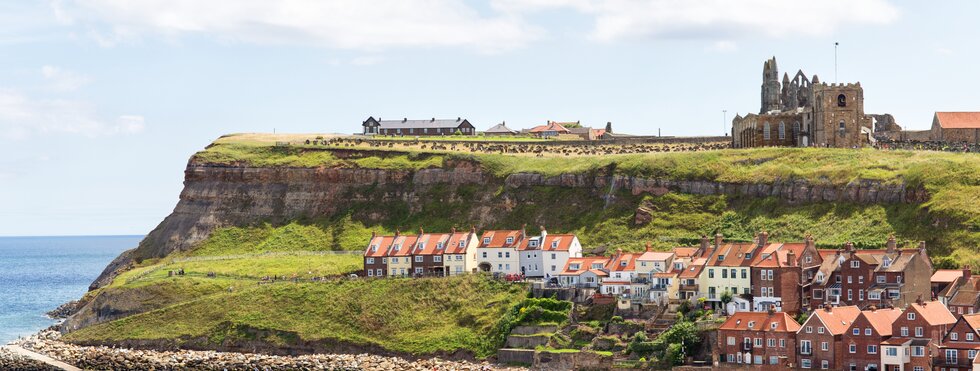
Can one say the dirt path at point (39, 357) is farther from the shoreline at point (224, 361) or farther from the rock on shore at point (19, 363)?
the shoreline at point (224, 361)

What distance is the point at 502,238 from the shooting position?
4808 inches

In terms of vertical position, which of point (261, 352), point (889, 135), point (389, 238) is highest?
point (889, 135)

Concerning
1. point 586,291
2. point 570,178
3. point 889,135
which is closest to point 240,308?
point 586,291

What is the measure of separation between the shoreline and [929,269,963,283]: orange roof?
96.3 ft

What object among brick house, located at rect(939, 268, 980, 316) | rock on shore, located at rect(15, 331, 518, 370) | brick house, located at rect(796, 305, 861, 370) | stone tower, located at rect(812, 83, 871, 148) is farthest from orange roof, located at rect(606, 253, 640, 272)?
stone tower, located at rect(812, 83, 871, 148)

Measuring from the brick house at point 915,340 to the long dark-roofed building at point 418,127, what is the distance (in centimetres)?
10406

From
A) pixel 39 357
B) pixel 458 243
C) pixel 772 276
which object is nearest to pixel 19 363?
pixel 39 357

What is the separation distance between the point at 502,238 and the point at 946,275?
37.3 meters

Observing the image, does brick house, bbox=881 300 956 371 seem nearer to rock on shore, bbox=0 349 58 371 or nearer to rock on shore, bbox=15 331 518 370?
rock on shore, bbox=15 331 518 370

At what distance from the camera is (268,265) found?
449ft

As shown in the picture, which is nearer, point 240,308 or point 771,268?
point 771,268

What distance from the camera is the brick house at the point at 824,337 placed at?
3553 inches

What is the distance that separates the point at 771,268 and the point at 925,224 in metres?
18.8

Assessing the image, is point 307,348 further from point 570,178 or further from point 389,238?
point 570,178
